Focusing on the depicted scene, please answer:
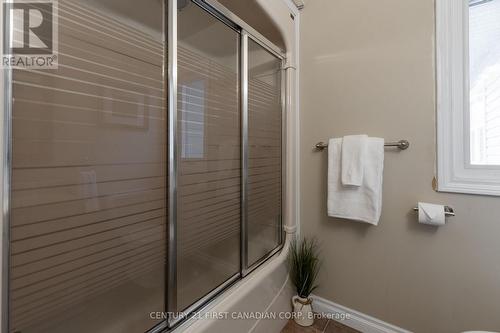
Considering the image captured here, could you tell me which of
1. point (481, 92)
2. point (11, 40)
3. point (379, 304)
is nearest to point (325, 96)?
point (481, 92)

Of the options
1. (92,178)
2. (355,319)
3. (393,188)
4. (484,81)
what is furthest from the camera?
(355,319)

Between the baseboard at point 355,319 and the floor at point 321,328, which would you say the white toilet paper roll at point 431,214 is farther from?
the floor at point 321,328

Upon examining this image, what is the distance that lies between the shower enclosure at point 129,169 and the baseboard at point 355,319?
70 cm

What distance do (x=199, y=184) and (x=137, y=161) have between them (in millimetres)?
315

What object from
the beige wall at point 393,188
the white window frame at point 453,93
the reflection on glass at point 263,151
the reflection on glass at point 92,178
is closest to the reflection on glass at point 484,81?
the white window frame at point 453,93

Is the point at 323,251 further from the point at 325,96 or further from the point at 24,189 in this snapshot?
the point at 24,189

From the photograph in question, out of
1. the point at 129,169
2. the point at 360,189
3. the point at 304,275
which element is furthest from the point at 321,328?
the point at 129,169

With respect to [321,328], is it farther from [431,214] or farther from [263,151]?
[263,151]

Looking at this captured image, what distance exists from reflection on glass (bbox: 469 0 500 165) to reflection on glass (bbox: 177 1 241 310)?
4.14 ft

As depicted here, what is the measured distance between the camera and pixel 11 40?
573 mm

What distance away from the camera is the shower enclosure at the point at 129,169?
65 cm

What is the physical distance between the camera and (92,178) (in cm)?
78

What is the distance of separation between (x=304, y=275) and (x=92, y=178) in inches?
55.7

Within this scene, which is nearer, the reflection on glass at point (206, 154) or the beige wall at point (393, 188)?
the reflection on glass at point (206, 154)
